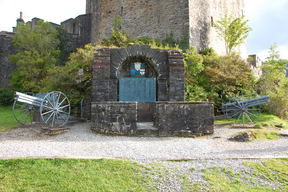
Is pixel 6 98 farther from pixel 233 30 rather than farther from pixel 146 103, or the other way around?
pixel 233 30

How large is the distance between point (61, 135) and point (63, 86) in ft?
14.3

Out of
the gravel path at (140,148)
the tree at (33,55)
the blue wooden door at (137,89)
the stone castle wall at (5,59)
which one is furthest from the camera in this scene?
the stone castle wall at (5,59)

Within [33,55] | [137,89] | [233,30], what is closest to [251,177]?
[137,89]

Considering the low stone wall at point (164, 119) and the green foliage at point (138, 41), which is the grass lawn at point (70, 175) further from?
the green foliage at point (138, 41)

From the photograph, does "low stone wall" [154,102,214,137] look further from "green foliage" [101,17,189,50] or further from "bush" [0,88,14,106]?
"bush" [0,88,14,106]

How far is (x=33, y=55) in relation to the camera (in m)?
19.2

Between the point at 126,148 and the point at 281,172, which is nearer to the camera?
the point at 281,172

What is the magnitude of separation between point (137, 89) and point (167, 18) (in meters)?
9.71

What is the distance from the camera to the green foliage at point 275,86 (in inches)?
491

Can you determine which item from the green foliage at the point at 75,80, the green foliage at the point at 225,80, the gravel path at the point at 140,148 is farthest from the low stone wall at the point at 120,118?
the green foliage at the point at 225,80

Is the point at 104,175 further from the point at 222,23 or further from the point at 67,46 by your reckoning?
the point at 67,46

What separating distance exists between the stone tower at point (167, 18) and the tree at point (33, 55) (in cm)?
471

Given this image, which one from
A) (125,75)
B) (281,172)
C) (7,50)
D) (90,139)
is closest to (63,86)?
(125,75)

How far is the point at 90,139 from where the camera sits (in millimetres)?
6859
